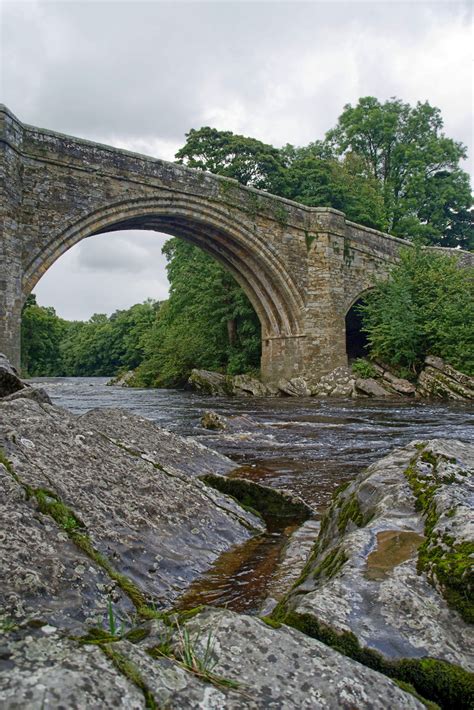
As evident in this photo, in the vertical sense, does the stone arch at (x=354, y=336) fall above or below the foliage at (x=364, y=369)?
above

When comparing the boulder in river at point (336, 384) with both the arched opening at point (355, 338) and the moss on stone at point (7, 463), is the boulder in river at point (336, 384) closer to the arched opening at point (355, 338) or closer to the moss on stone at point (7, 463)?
the arched opening at point (355, 338)

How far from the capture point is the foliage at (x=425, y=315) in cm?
1611

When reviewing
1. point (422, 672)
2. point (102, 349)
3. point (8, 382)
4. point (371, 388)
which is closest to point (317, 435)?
point (8, 382)

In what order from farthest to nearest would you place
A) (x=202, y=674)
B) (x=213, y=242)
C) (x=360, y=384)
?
(x=213, y=242) < (x=360, y=384) < (x=202, y=674)

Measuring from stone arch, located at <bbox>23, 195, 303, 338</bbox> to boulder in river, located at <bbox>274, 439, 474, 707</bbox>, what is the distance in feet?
38.1

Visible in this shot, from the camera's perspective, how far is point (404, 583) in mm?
1618

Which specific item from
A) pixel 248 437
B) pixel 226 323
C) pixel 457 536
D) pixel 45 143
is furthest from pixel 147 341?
pixel 457 536

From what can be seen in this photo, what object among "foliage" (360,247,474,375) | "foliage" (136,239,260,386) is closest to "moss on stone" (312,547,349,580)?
"foliage" (360,247,474,375)

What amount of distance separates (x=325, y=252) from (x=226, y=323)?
6.29 metres

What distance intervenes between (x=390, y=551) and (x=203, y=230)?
16.0 metres

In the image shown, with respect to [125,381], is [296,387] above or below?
above

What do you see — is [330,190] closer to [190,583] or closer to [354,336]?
[354,336]

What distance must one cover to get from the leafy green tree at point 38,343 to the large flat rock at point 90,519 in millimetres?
33986

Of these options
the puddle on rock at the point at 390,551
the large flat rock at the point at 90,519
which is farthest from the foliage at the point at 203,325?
the puddle on rock at the point at 390,551
